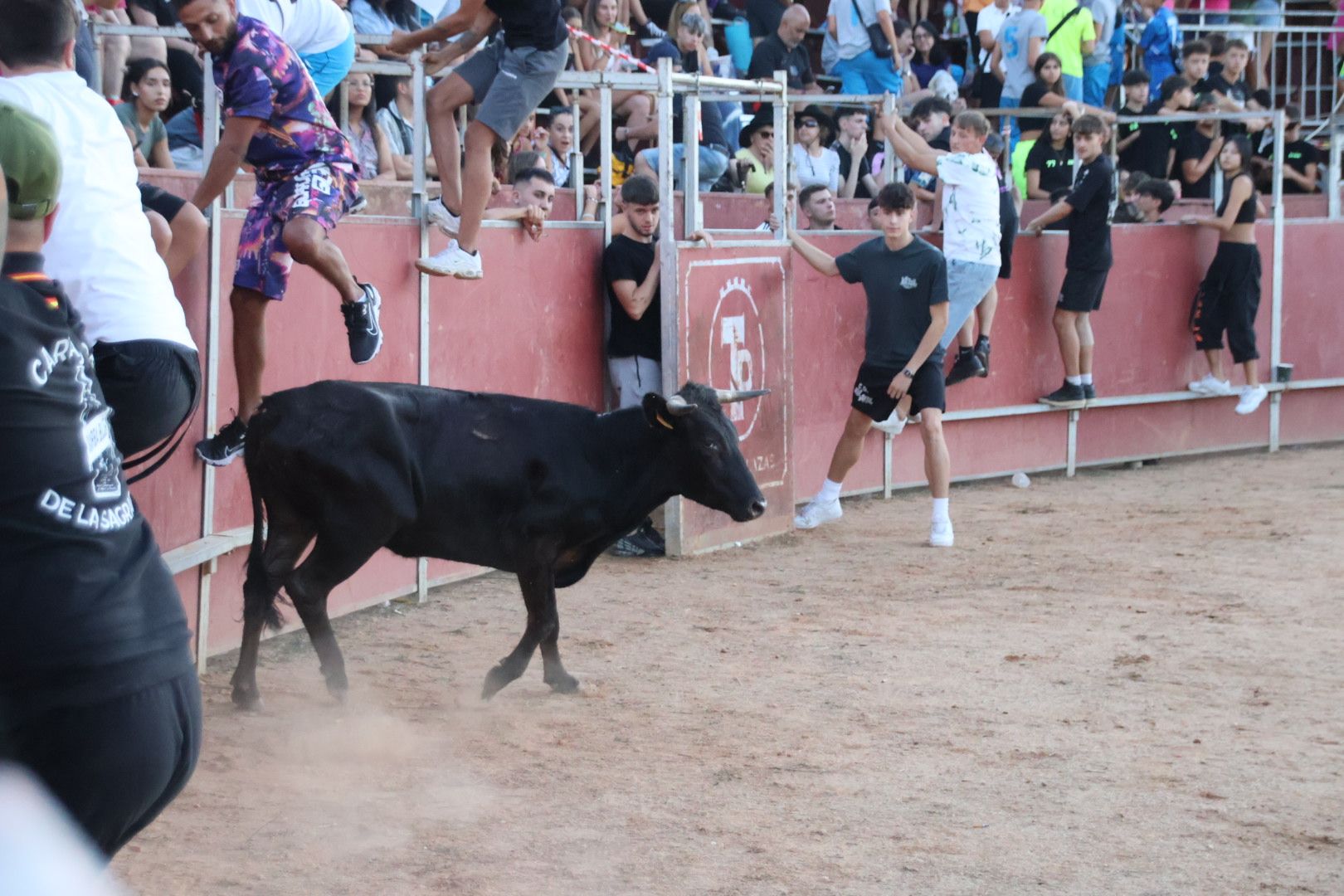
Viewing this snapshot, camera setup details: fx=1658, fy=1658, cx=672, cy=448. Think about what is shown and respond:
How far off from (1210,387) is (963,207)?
3.71 m

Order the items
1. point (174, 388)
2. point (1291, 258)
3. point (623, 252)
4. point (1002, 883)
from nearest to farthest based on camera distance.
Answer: point (174, 388), point (1002, 883), point (623, 252), point (1291, 258)

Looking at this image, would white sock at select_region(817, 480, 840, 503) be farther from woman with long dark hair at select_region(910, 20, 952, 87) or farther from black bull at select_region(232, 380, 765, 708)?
woman with long dark hair at select_region(910, 20, 952, 87)

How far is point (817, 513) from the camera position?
10.2 metres

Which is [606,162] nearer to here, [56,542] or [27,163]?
[27,163]

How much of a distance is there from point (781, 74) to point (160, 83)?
11.5ft

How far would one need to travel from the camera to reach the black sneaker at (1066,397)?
12.4 meters

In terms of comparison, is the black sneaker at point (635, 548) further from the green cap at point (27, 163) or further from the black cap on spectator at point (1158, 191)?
the green cap at point (27, 163)

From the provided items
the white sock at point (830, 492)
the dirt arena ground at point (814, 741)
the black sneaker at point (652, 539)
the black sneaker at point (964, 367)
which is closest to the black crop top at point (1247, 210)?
the black sneaker at point (964, 367)

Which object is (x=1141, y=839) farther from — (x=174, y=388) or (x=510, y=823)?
(x=174, y=388)

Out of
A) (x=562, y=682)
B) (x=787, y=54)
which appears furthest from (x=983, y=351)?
(x=562, y=682)

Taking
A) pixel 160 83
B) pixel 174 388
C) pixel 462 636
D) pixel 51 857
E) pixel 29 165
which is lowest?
pixel 462 636

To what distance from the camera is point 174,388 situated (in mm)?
3744

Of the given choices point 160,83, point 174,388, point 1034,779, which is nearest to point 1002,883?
point 1034,779

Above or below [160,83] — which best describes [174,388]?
below
